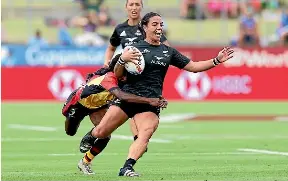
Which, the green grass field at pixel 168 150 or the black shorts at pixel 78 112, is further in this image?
the black shorts at pixel 78 112

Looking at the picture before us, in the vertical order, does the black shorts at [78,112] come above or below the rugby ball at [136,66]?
below

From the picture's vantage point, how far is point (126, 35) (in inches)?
611

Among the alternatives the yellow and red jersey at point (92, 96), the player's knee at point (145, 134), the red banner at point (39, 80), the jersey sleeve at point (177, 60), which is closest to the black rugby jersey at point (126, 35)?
the yellow and red jersey at point (92, 96)

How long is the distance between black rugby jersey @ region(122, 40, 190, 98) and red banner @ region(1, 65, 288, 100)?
64.1 feet

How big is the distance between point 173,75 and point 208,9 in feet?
15.4

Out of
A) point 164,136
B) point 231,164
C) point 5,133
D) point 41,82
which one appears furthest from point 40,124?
point 231,164

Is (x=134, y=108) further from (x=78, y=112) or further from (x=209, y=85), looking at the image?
(x=209, y=85)

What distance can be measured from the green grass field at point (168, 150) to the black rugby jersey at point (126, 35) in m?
1.79

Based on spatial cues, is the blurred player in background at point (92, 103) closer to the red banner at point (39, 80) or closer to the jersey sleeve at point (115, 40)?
the jersey sleeve at point (115, 40)

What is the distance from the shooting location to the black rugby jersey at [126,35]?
606 inches

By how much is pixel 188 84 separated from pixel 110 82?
772 inches

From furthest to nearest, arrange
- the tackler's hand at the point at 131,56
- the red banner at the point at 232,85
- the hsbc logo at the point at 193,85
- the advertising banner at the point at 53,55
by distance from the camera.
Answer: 1. the advertising banner at the point at 53,55
2. the red banner at the point at 232,85
3. the hsbc logo at the point at 193,85
4. the tackler's hand at the point at 131,56

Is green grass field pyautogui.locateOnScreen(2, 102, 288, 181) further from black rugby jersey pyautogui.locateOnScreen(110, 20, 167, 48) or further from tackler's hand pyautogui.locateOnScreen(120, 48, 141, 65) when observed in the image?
black rugby jersey pyautogui.locateOnScreen(110, 20, 167, 48)

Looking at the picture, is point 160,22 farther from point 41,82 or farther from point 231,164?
point 41,82
